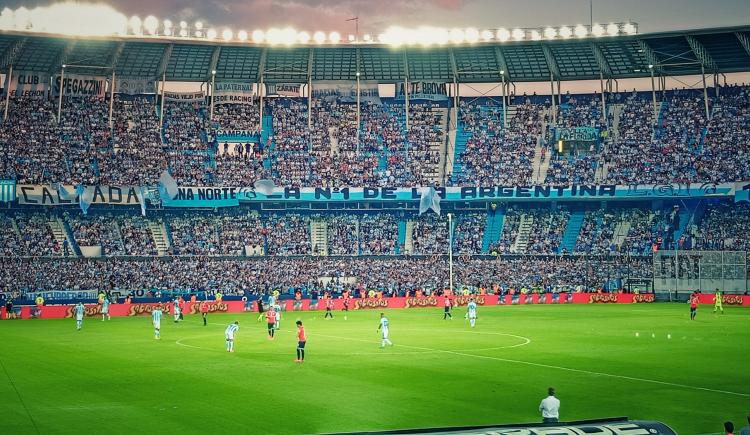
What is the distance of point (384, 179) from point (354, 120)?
8652mm

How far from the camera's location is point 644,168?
285 feet

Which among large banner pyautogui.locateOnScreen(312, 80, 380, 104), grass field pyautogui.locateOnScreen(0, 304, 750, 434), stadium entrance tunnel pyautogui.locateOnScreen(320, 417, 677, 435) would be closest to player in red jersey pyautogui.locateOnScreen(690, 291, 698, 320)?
grass field pyautogui.locateOnScreen(0, 304, 750, 434)

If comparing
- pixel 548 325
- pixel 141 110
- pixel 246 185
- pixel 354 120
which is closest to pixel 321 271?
pixel 246 185

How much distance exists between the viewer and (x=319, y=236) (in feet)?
289

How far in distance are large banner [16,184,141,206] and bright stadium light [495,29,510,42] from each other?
3776cm

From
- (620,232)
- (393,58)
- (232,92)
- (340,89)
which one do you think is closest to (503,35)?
(393,58)

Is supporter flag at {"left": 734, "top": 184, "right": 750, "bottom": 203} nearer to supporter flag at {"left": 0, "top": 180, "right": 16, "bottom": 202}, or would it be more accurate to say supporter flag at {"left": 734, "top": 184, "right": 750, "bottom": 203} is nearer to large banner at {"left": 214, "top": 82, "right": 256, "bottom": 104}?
large banner at {"left": 214, "top": 82, "right": 256, "bottom": 104}

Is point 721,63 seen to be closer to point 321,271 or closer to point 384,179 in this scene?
point 384,179

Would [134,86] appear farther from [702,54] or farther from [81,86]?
[702,54]

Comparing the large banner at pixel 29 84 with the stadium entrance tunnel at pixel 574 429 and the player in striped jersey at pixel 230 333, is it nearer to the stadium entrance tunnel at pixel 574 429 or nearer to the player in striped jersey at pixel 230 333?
the player in striped jersey at pixel 230 333

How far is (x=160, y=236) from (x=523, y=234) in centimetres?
3556

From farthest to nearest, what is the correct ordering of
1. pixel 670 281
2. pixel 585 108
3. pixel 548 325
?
pixel 585 108, pixel 670 281, pixel 548 325

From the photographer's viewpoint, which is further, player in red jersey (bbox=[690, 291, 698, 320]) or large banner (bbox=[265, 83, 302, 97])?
large banner (bbox=[265, 83, 302, 97])

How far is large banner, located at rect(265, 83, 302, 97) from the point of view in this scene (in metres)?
93.2
